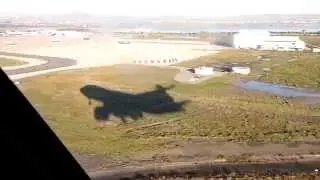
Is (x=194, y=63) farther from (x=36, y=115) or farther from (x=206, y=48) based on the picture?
(x=36, y=115)

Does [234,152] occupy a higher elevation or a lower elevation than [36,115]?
lower

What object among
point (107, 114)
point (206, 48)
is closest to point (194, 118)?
point (107, 114)

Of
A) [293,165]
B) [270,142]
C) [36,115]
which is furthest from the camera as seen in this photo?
[270,142]

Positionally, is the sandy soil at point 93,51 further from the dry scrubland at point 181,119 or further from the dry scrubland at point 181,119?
the dry scrubland at point 181,119

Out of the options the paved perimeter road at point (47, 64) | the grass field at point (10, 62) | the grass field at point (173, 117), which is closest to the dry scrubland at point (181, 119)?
the grass field at point (173, 117)

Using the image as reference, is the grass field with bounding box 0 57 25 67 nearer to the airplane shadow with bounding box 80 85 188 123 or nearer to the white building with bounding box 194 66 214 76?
the airplane shadow with bounding box 80 85 188 123

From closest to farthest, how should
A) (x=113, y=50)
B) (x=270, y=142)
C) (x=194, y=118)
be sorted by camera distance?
(x=270, y=142) → (x=194, y=118) → (x=113, y=50)
